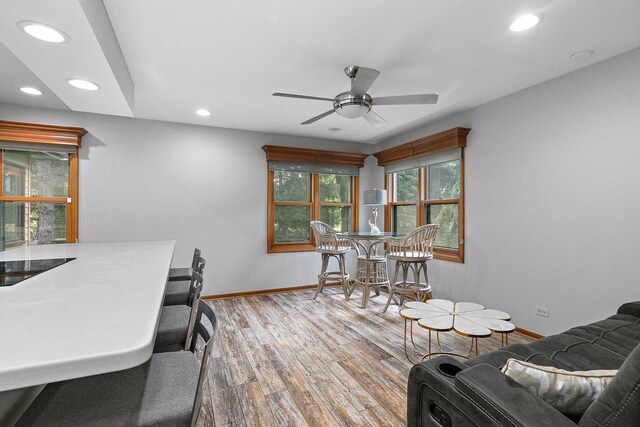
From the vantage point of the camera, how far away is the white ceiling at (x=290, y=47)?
1.90m

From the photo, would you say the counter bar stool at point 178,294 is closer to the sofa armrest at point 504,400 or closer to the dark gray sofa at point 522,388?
the dark gray sofa at point 522,388

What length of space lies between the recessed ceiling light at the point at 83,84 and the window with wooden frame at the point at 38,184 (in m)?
1.68

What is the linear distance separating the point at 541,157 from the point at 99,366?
12.0ft

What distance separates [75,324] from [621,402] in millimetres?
1405

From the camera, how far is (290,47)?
94.3 inches

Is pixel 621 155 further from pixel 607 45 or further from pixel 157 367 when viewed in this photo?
pixel 157 367

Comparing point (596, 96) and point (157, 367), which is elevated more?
point (596, 96)

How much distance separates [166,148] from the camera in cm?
427

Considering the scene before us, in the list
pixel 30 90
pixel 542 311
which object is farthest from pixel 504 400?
pixel 30 90

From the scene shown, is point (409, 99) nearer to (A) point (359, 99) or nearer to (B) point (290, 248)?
(A) point (359, 99)

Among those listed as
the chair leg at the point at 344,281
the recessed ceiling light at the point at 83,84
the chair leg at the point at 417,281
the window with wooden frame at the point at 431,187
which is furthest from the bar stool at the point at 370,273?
the recessed ceiling light at the point at 83,84

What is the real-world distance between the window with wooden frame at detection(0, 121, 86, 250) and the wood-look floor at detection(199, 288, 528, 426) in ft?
7.25

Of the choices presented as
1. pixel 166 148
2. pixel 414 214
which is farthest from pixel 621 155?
pixel 166 148

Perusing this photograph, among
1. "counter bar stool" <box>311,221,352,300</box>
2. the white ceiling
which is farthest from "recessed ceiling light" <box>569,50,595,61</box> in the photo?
"counter bar stool" <box>311,221,352,300</box>
